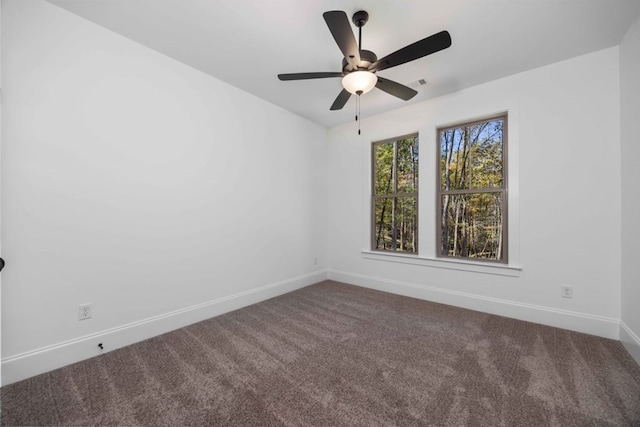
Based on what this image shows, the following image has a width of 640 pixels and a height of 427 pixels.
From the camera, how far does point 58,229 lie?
6.31ft

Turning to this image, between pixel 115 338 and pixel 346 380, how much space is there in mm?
1975

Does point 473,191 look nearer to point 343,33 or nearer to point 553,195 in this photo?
point 553,195

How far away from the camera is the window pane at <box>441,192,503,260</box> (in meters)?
3.07

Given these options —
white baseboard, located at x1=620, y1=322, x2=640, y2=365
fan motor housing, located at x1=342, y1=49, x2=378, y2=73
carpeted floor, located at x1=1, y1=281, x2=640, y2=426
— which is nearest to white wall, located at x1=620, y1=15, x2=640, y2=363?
white baseboard, located at x1=620, y1=322, x2=640, y2=365

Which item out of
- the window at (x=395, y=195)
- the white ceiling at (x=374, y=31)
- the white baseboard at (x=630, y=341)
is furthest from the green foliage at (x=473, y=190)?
the white baseboard at (x=630, y=341)

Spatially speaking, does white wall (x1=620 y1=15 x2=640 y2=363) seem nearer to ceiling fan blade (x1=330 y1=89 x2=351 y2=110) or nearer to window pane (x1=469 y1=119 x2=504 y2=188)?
window pane (x1=469 y1=119 x2=504 y2=188)

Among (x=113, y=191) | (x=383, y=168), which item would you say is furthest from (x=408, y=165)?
(x=113, y=191)

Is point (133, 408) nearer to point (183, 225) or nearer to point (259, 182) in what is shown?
point (183, 225)

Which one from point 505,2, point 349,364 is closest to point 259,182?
point 349,364

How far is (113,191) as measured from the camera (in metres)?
2.18

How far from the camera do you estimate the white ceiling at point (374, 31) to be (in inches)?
74.6

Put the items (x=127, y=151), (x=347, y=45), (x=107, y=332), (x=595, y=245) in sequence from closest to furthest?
(x=347, y=45), (x=107, y=332), (x=127, y=151), (x=595, y=245)

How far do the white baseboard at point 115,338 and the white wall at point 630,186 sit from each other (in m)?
3.56

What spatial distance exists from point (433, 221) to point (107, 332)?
12.0ft
